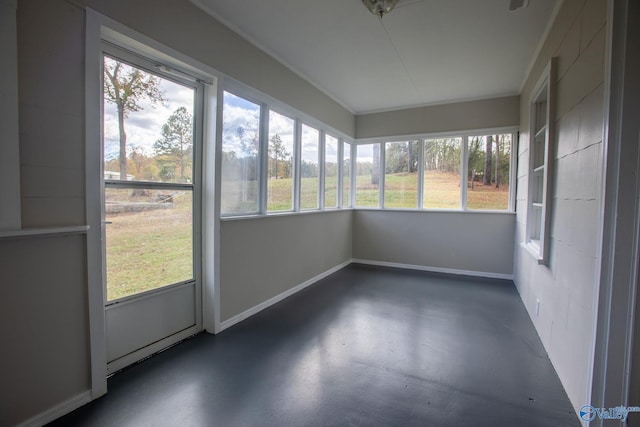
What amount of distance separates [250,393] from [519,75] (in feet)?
15.5

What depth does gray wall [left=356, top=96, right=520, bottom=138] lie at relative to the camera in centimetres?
466

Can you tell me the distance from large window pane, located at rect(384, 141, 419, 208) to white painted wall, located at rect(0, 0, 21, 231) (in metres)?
4.96

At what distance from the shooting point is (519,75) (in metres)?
3.90

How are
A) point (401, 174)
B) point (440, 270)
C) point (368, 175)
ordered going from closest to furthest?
point (440, 270), point (401, 174), point (368, 175)

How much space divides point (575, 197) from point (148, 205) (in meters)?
3.04

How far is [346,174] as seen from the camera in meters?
5.62

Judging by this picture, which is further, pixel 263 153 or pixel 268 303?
pixel 268 303

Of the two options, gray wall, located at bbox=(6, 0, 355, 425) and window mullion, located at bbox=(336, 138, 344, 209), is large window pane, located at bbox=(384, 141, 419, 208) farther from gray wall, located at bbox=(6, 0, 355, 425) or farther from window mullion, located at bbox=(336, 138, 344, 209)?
gray wall, located at bbox=(6, 0, 355, 425)

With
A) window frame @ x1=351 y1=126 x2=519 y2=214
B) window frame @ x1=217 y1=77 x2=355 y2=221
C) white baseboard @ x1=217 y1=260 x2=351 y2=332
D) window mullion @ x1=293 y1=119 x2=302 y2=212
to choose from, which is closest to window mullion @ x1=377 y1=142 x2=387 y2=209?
window frame @ x1=351 y1=126 x2=519 y2=214

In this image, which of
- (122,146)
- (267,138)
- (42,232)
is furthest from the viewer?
(267,138)

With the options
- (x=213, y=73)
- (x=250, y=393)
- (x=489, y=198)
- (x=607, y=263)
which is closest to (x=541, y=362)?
(x=607, y=263)

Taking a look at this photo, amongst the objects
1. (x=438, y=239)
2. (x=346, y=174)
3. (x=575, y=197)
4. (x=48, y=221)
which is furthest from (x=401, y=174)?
(x=48, y=221)

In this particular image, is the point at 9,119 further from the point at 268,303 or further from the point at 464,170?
the point at 464,170

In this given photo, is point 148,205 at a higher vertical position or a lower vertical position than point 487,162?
lower
